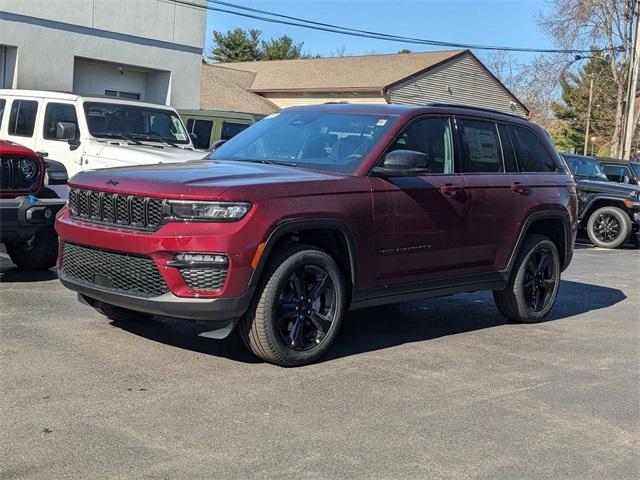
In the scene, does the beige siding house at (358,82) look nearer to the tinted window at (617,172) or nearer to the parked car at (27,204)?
the tinted window at (617,172)

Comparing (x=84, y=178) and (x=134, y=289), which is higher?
(x=84, y=178)

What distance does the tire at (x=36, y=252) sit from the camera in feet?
26.9

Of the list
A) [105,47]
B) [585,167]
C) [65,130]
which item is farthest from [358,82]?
[65,130]

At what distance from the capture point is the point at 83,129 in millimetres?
10914

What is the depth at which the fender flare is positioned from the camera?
5.27m

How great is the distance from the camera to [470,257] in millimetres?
6871

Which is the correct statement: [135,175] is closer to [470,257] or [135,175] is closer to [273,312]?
[273,312]

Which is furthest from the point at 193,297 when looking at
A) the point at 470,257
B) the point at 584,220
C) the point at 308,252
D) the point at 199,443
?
the point at 584,220

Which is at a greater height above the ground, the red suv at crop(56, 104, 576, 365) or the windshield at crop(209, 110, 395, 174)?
the windshield at crop(209, 110, 395, 174)

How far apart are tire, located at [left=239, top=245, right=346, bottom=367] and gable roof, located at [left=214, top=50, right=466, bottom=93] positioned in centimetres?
2827

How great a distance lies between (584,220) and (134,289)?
42.3 ft

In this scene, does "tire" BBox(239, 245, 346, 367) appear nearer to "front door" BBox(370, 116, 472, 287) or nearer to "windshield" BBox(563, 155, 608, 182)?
"front door" BBox(370, 116, 472, 287)

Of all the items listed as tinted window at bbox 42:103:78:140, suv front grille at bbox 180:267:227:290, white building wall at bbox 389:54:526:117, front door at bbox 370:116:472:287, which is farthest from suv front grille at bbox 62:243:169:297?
white building wall at bbox 389:54:526:117

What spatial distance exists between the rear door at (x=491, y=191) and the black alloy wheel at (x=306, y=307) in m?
1.60
